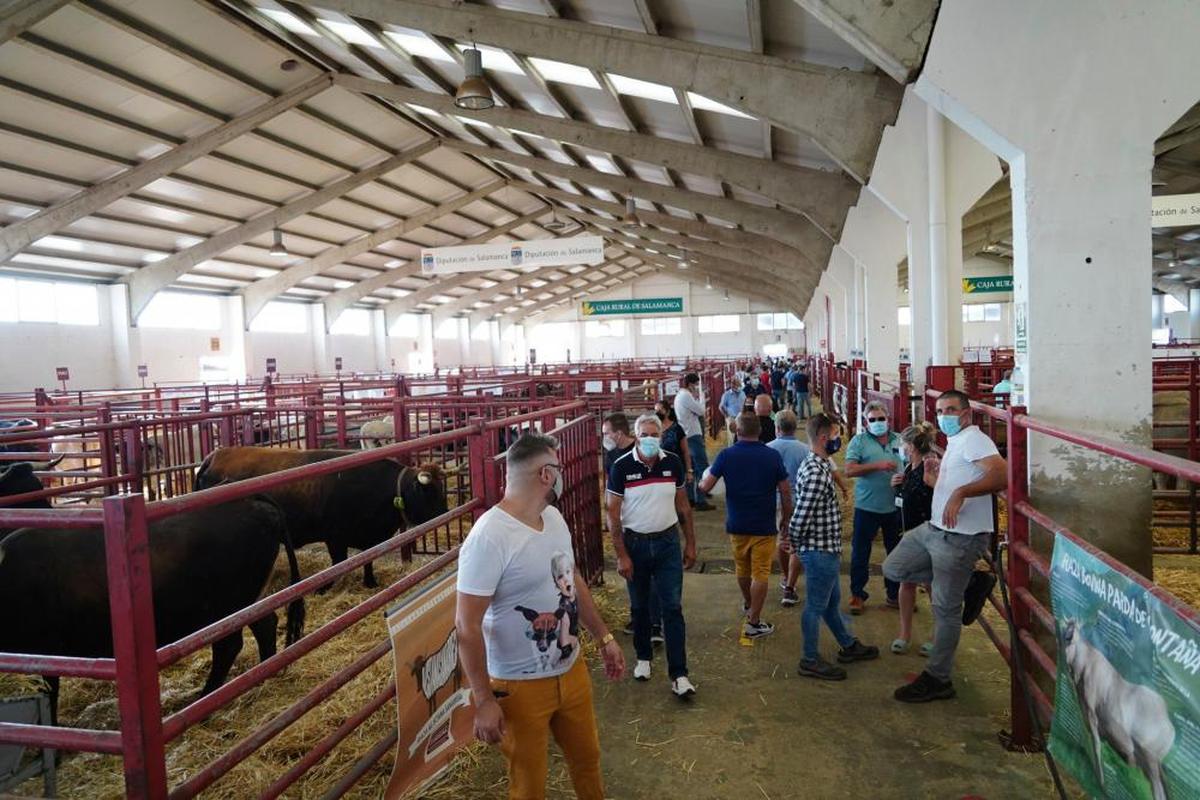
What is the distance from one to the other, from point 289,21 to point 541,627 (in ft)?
45.4

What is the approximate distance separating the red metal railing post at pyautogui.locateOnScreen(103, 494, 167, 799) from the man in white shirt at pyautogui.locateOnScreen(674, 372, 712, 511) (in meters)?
7.22

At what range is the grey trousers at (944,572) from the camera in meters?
3.82

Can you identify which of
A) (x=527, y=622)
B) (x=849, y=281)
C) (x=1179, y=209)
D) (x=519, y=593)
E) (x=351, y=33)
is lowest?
(x=527, y=622)

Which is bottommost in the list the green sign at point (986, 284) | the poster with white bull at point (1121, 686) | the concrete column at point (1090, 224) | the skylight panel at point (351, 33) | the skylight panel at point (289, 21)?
the poster with white bull at point (1121, 686)

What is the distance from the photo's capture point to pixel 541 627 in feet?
8.29

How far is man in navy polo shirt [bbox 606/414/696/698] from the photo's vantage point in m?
4.18

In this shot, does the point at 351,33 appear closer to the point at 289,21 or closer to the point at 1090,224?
the point at 289,21

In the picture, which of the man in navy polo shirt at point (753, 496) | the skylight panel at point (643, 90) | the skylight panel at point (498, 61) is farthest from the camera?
the skylight panel at point (498, 61)

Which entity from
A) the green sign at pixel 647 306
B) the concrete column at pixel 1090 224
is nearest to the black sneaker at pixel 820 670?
the concrete column at pixel 1090 224

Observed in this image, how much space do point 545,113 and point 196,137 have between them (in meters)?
8.29

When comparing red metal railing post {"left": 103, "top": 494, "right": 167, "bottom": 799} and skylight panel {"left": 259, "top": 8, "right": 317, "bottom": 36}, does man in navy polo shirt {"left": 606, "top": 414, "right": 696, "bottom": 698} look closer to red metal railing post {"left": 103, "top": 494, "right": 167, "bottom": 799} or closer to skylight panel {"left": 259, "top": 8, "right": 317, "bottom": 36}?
red metal railing post {"left": 103, "top": 494, "right": 167, "bottom": 799}

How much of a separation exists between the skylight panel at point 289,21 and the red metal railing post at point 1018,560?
1308 centimetres

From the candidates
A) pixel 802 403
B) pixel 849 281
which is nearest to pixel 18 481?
pixel 849 281

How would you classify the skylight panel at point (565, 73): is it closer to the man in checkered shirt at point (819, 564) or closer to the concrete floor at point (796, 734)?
the man in checkered shirt at point (819, 564)
